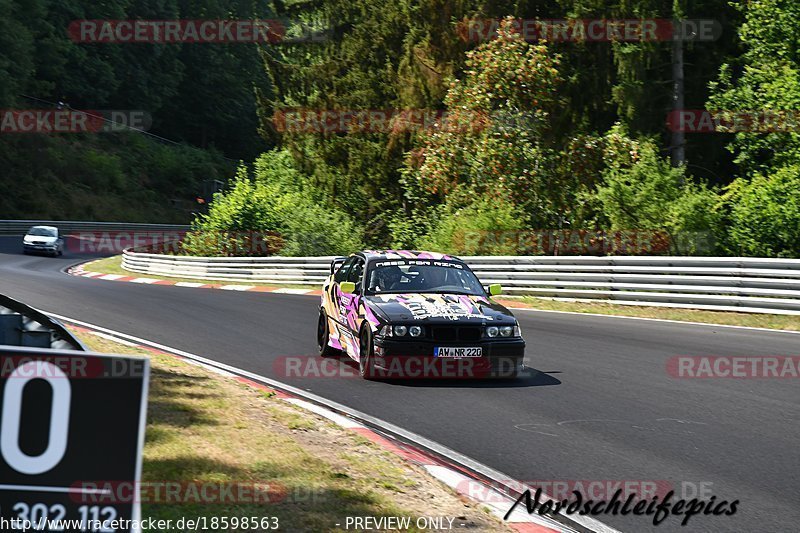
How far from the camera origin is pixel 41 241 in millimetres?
47344

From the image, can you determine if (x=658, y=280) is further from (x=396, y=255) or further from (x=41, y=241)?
(x=41, y=241)

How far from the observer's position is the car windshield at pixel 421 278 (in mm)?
12211

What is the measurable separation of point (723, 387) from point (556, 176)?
60.3 ft

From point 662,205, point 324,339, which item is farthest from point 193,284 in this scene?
point 324,339

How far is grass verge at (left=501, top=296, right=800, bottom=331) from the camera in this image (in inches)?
673

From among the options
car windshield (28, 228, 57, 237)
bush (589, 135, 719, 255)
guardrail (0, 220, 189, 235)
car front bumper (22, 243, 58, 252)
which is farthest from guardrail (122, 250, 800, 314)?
guardrail (0, 220, 189, 235)

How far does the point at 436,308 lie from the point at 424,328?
0.42 m

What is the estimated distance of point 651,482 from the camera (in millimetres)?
6949

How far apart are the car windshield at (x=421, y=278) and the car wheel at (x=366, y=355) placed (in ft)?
2.63

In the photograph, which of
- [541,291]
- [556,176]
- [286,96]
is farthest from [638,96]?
[286,96]

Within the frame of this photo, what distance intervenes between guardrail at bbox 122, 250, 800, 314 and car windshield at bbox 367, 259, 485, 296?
752 centimetres

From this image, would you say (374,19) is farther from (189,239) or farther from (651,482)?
(651,482)

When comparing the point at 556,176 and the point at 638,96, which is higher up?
the point at 638,96

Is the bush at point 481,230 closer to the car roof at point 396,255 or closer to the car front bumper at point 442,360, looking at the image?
the car roof at point 396,255
